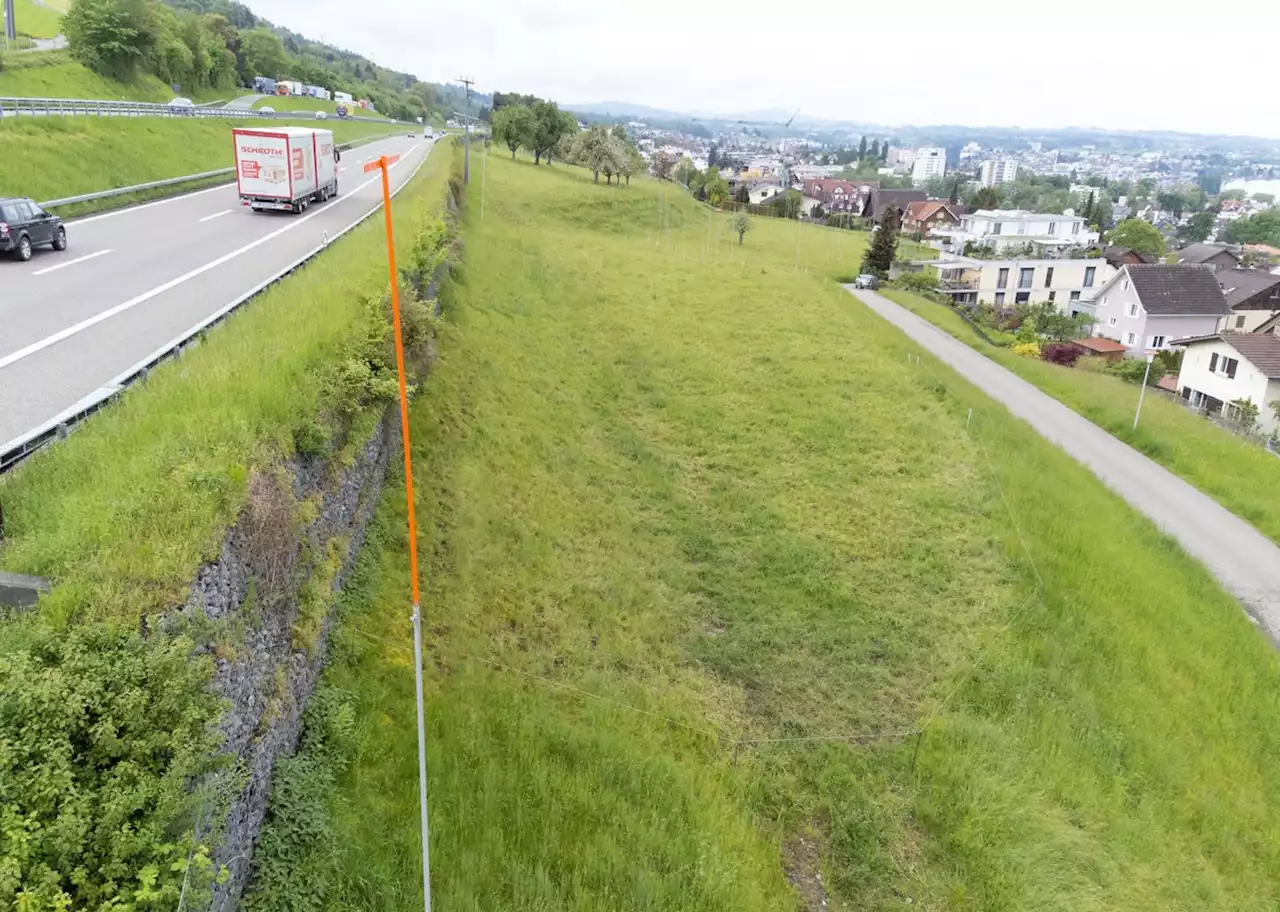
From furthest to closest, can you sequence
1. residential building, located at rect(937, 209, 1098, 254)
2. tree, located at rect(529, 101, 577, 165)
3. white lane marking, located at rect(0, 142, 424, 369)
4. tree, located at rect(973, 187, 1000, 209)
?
tree, located at rect(973, 187, 1000, 209)
residential building, located at rect(937, 209, 1098, 254)
tree, located at rect(529, 101, 577, 165)
white lane marking, located at rect(0, 142, 424, 369)

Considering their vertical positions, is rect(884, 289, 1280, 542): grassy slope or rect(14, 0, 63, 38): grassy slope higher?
rect(14, 0, 63, 38): grassy slope

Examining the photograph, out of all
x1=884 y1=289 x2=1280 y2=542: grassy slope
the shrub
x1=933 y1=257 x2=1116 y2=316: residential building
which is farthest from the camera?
x1=933 y1=257 x2=1116 y2=316: residential building

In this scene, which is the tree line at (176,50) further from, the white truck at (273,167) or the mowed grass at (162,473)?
the mowed grass at (162,473)

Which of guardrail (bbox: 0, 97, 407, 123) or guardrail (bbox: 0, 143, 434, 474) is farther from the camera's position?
guardrail (bbox: 0, 97, 407, 123)

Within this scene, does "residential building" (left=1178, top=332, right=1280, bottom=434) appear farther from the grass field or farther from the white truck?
the grass field

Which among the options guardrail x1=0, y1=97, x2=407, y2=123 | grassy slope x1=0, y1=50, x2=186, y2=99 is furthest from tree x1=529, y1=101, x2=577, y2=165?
guardrail x1=0, y1=97, x2=407, y2=123

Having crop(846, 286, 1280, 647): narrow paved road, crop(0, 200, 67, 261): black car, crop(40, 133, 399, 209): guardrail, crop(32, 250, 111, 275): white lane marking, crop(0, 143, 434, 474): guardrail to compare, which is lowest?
crop(846, 286, 1280, 647): narrow paved road

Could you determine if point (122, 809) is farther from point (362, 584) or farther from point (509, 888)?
point (362, 584)
